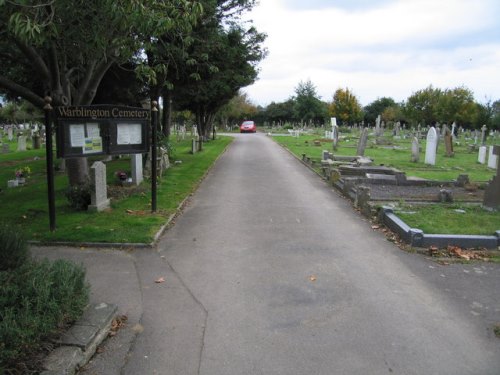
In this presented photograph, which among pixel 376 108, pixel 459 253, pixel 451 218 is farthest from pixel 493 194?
pixel 376 108

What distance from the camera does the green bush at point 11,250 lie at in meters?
4.29

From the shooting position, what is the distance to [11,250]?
435 cm

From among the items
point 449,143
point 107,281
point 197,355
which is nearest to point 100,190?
point 107,281

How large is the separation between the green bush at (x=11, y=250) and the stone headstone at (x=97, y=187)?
4691 mm

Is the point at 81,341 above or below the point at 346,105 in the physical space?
below

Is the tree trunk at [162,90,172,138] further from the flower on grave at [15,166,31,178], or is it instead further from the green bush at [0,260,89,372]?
the green bush at [0,260,89,372]

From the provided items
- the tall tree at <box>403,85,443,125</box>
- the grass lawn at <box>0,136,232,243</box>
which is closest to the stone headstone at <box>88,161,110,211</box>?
the grass lawn at <box>0,136,232,243</box>

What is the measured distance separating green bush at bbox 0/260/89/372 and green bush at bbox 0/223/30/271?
0.11 metres

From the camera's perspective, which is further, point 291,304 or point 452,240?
point 452,240

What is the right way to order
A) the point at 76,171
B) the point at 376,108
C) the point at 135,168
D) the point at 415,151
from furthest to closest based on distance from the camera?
the point at 376,108, the point at 415,151, the point at 135,168, the point at 76,171

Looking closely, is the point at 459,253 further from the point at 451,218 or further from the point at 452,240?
the point at 451,218

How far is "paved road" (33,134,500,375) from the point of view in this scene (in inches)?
151

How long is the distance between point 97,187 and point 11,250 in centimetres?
510

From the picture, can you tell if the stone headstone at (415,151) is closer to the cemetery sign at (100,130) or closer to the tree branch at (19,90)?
the cemetery sign at (100,130)
